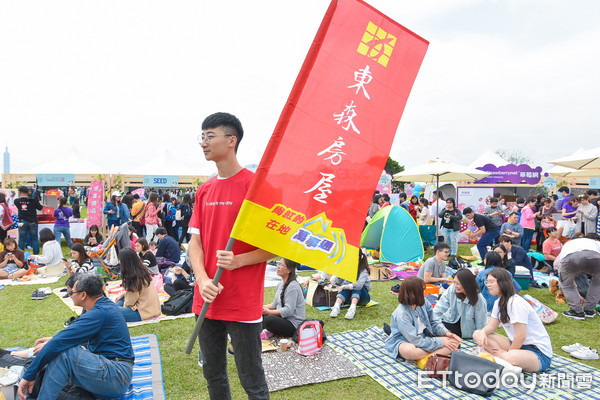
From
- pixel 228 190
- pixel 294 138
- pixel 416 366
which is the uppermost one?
pixel 294 138

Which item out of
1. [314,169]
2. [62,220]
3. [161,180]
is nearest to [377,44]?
[314,169]

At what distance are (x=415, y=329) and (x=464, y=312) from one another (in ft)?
3.45

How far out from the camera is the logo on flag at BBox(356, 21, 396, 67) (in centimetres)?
203

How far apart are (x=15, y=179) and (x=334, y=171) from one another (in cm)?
1570

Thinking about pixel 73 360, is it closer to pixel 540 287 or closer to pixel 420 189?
pixel 540 287

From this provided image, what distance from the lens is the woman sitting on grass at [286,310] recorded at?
4.90m

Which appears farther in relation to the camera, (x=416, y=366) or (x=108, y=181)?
(x=108, y=181)

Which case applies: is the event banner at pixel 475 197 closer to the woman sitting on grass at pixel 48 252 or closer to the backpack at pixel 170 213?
the backpack at pixel 170 213

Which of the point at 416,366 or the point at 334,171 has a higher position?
the point at 334,171

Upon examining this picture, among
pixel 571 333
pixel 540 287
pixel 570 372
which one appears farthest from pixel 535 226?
pixel 570 372

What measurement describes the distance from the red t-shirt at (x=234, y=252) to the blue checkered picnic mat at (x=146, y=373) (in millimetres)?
2072

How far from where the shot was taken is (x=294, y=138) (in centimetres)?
195

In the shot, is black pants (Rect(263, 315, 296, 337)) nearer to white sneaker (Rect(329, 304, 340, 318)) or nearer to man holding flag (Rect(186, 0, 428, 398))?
white sneaker (Rect(329, 304, 340, 318))

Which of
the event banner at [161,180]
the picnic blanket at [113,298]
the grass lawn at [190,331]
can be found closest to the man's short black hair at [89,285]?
the grass lawn at [190,331]
